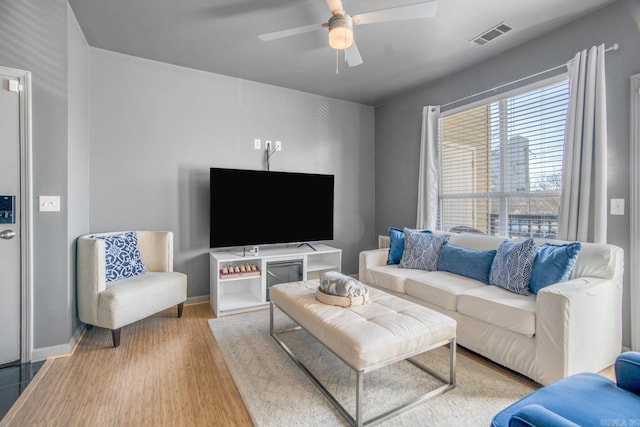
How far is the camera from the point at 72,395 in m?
1.82

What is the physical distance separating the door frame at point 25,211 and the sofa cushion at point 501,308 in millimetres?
3186

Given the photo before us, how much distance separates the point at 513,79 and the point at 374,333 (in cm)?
291

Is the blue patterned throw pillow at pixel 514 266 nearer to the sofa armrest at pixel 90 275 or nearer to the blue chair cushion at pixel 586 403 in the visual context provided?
the blue chair cushion at pixel 586 403

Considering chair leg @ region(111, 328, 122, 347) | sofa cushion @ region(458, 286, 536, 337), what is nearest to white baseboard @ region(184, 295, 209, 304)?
chair leg @ region(111, 328, 122, 347)

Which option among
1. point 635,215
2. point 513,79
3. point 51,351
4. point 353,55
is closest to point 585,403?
point 635,215

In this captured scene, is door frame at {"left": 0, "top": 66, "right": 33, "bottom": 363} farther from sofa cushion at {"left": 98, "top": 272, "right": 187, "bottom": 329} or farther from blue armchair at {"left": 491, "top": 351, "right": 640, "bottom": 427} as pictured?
blue armchair at {"left": 491, "top": 351, "right": 640, "bottom": 427}

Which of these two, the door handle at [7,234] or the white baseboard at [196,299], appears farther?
the white baseboard at [196,299]

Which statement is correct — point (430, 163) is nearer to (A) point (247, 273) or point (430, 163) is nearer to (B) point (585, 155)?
(B) point (585, 155)

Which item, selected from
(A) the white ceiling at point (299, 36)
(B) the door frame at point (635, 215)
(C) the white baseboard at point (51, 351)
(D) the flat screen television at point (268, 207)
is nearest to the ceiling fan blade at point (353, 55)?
(A) the white ceiling at point (299, 36)

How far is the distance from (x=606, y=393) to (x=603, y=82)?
7.64 feet

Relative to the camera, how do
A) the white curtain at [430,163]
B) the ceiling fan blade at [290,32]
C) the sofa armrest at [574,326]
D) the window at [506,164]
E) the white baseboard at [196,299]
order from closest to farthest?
the sofa armrest at [574,326]
the ceiling fan blade at [290,32]
the window at [506,164]
the white baseboard at [196,299]
the white curtain at [430,163]

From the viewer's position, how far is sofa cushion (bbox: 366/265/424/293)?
2879mm

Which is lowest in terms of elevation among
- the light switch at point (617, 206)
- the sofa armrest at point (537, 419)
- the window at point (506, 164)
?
the sofa armrest at point (537, 419)

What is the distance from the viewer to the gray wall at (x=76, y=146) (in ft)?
7.71
